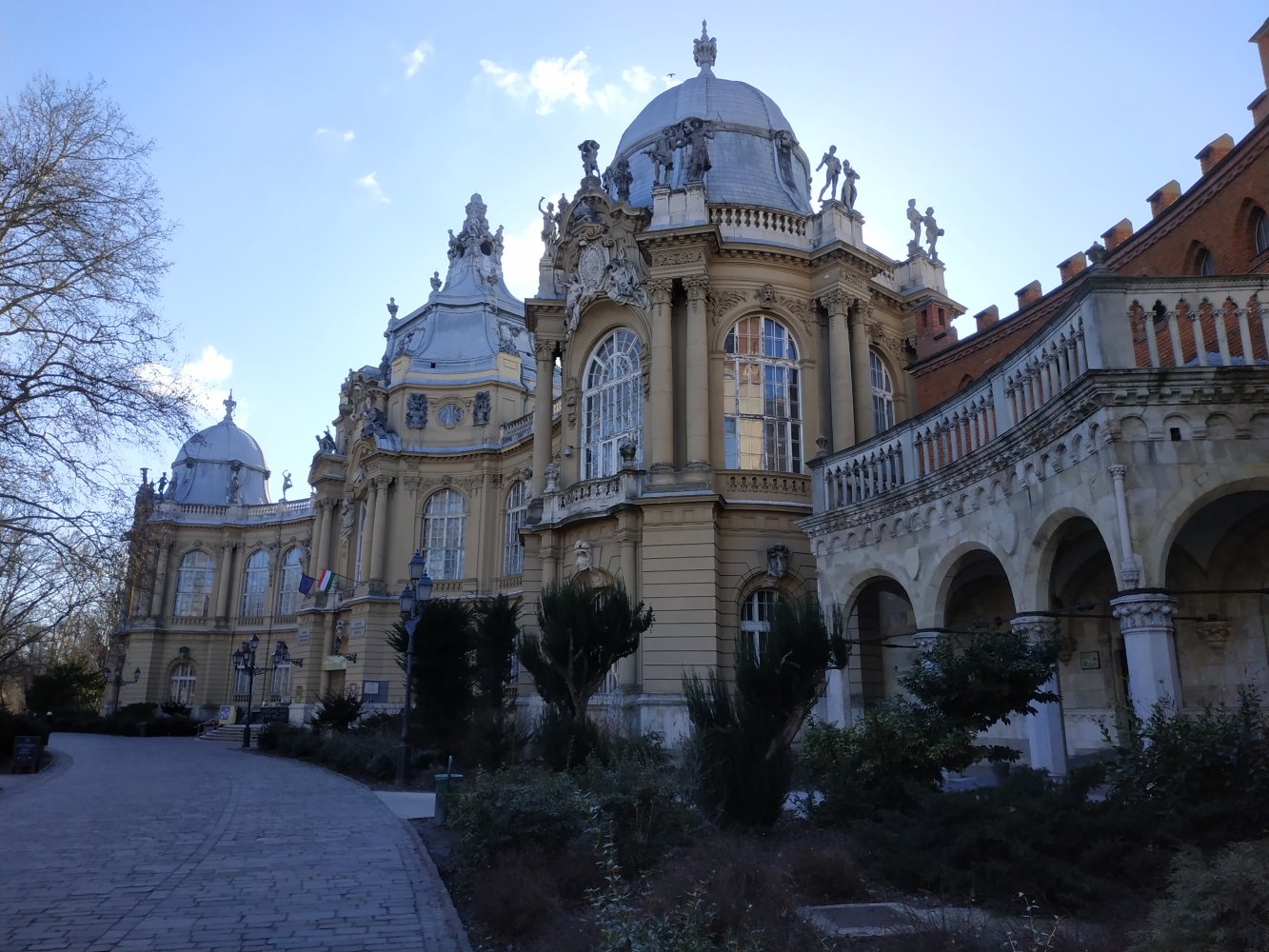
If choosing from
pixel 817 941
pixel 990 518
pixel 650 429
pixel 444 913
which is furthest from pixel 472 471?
pixel 817 941

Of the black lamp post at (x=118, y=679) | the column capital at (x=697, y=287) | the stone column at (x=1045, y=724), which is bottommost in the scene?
the stone column at (x=1045, y=724)

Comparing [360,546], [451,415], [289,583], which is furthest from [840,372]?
[289,583]

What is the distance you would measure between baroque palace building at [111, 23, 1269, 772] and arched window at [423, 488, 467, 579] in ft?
0.45

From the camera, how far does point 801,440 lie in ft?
81.8

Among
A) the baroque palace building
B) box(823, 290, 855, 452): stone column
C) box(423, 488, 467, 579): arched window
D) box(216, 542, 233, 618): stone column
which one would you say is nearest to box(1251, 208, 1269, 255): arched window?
the baroque palace building

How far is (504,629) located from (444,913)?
1477 centimetres

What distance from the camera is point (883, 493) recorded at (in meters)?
15.5

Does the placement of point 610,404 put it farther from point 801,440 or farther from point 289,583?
point 289,583

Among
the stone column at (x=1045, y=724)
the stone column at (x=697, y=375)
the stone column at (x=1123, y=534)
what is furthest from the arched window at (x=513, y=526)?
the stone column at (x=1123, y=534)

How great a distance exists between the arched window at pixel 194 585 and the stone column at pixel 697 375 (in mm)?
46567

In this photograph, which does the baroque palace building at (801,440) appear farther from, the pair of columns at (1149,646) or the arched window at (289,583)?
the arched window at (289,583)

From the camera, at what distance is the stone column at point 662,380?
78.1ft

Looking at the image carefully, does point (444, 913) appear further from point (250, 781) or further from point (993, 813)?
point (250, 781)

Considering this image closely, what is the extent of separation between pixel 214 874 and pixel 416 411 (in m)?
35.9
